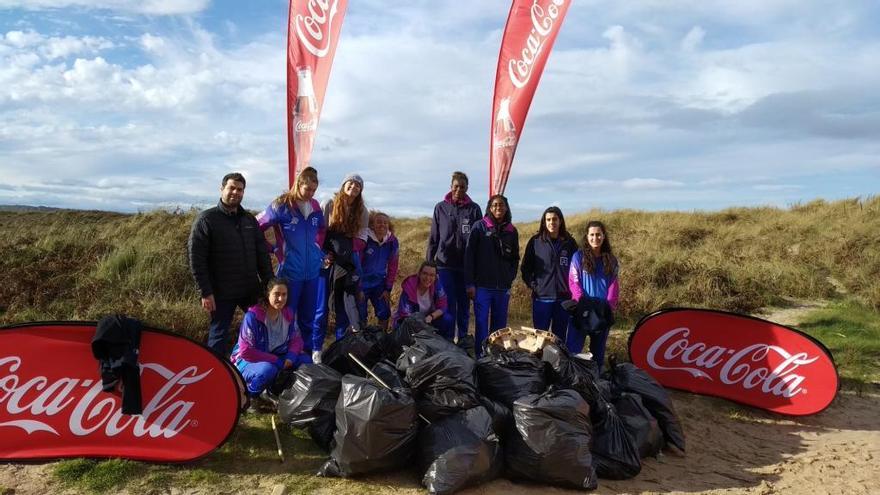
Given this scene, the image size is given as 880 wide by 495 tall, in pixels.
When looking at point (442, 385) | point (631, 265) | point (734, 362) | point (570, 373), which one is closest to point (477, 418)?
point (442, 385)

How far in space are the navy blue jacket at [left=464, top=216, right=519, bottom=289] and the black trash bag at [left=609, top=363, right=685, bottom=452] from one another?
141 centimetres

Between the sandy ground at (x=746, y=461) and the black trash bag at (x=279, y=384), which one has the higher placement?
the black trash bag at (x=279, y=384)

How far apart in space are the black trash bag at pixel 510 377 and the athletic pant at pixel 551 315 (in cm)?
135

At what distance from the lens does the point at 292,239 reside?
16.8 feet

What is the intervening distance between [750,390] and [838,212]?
13561 millimetres

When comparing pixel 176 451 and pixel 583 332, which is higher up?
pixel 583 332

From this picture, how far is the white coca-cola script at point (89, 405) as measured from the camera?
3598 millimetres

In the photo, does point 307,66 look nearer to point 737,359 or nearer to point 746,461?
point 737,359

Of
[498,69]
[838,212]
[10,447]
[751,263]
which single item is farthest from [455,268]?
[838,212]

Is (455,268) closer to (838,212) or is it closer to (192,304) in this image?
(192,304)

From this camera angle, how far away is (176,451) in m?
3.75

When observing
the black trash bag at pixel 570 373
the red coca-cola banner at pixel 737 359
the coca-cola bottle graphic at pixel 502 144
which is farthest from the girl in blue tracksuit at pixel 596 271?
the coca-cola bottle graphic at pixel 502 144

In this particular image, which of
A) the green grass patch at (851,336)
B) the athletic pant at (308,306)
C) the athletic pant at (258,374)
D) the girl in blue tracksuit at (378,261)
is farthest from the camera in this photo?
the green grass patch at (851,336)

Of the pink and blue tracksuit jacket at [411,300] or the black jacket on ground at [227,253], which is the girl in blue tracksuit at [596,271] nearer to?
the pink and blue tracksuit jacket at [411,300]
